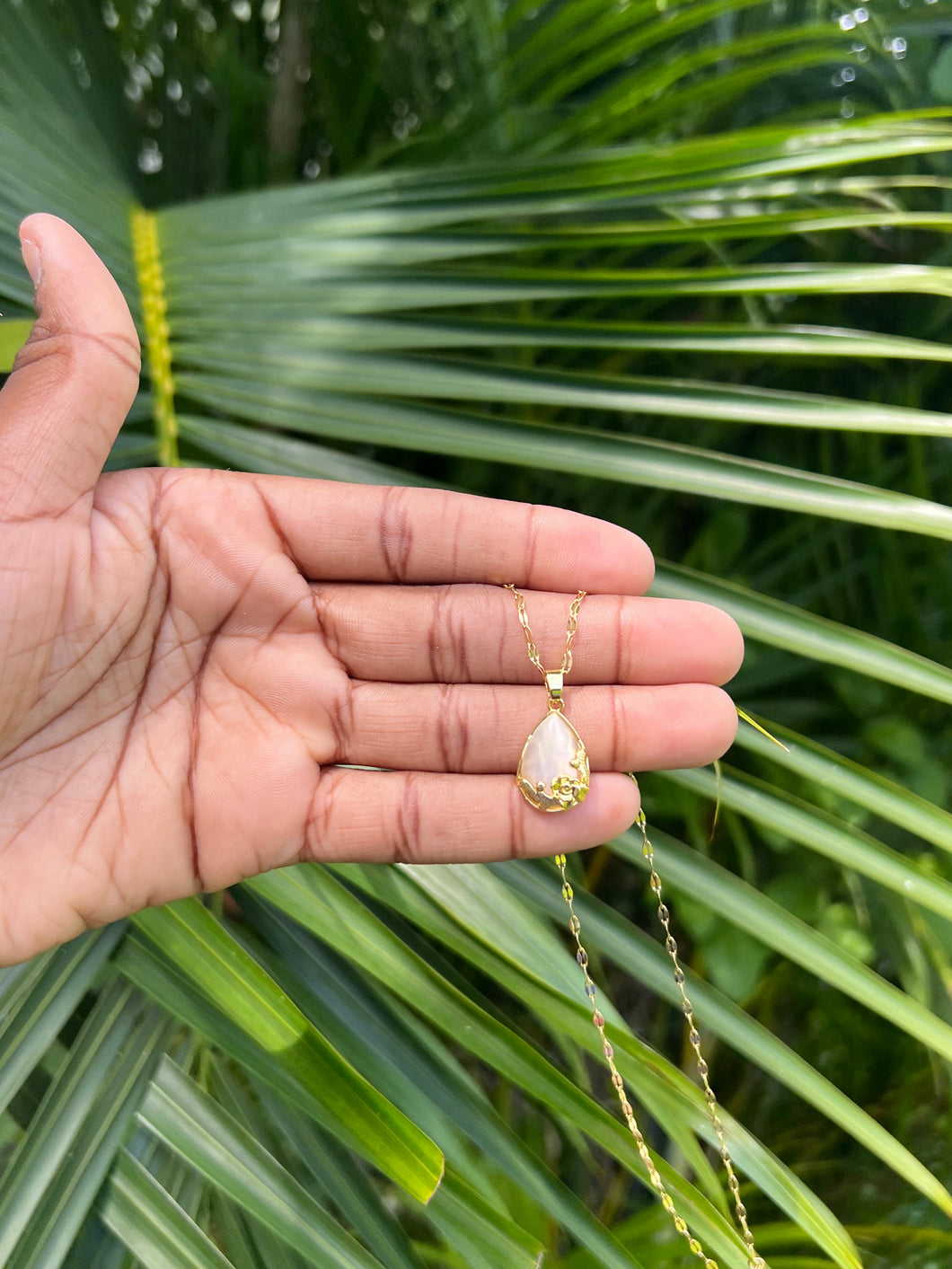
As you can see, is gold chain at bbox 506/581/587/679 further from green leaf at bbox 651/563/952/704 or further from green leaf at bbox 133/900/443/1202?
green leaf at bbox 133/900/443/1202

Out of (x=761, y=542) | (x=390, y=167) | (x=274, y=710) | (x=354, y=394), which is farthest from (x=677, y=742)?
(x=390, y=167)

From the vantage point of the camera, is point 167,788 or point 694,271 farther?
point 694,271

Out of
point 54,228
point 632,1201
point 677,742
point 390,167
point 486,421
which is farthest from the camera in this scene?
point 632,1201

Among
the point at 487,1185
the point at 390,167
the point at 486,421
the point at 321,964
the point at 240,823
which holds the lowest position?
the point at 487,1185

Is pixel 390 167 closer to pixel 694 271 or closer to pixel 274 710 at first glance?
pixel 694 271

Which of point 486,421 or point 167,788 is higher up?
point 486,421
